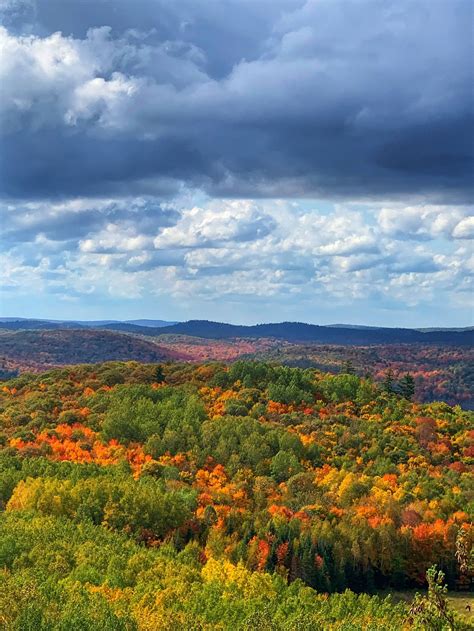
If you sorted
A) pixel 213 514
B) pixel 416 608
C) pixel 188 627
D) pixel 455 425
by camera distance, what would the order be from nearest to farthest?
pixel 416 608 < pixel 188 627 < pixel 213 514 < pixel 455 425

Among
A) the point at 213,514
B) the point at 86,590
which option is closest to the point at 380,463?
the point at 213,514

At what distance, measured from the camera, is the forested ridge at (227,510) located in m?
68.5

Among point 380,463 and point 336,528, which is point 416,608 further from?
point 380,463

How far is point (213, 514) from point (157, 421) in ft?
199

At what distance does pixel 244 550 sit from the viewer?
362 ft

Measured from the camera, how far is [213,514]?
119 meters

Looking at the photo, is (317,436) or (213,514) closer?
(213,514)

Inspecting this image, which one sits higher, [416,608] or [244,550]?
[416,608]

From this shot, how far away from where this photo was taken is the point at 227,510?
124250mm

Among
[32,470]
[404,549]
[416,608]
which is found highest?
[416,608]

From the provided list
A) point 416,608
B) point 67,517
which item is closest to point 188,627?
point 416,608

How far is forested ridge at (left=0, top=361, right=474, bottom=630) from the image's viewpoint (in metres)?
68.5

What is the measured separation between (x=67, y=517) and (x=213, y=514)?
24622mm

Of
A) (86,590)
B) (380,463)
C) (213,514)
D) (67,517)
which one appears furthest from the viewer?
(380,463)
